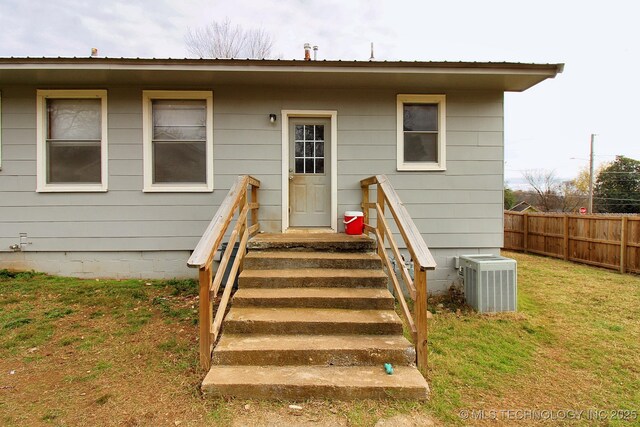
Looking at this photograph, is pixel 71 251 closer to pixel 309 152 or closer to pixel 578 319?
pixel 309 152

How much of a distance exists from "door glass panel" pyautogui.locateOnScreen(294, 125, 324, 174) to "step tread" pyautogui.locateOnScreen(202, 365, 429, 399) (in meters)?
3.42

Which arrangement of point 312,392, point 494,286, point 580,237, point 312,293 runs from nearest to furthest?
point 312,392, point 312,293, point 494,286, point 580,237

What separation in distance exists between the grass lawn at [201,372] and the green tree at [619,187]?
95.6ft

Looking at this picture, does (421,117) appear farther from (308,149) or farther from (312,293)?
(312,293)

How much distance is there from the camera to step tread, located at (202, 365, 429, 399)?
7.63ft

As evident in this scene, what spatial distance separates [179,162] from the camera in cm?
511

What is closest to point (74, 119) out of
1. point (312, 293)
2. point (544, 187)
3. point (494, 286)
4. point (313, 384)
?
point (312, 293)

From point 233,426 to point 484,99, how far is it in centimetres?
550

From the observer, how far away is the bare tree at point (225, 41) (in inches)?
526

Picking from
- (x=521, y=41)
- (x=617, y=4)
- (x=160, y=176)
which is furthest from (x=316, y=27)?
(x=160, y=176)

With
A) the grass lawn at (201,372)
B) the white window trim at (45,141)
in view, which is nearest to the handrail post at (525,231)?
the grass lawn at (201,372)

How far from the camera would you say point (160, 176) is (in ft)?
16.7

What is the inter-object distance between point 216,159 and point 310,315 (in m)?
3.14

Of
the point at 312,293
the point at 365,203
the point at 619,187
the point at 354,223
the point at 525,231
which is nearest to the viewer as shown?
the point at 312,293
